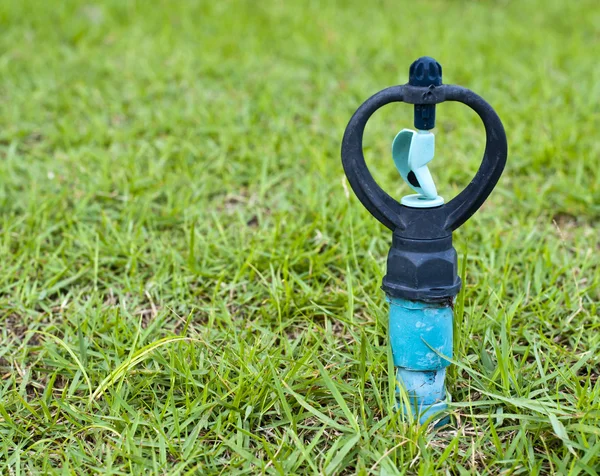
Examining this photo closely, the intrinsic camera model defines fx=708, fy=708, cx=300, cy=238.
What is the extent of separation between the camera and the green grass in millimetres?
1619

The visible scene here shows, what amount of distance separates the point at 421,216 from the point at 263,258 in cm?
89

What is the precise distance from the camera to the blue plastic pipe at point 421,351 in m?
1.57

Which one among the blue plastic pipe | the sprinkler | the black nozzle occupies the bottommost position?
the blue plastic pipe

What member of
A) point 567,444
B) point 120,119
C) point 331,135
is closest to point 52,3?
point 120,119

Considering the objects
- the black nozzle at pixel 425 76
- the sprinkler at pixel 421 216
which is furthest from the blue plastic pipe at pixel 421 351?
the black nozzle at pixel 425 76

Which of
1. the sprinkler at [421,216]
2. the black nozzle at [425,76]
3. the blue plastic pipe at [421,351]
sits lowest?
the blue plastic pipe at [421,351]

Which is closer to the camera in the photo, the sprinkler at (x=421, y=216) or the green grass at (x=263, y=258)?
the sprinkler at (x=421, y=216)

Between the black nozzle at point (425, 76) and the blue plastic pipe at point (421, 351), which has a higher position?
the black nozzle at point (425, 76)

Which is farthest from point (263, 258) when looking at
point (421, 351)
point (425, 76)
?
point (425, 76)

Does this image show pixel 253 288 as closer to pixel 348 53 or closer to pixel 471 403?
pixel 471 403

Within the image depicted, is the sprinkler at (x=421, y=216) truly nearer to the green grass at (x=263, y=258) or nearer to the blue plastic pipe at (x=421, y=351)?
the blue plastic pipe at (x=421, y=351)

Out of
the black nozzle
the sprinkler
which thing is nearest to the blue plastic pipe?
the sprinkler

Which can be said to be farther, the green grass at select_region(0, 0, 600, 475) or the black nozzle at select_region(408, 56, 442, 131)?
the green grass at select_region(0, 0, 600, 475)

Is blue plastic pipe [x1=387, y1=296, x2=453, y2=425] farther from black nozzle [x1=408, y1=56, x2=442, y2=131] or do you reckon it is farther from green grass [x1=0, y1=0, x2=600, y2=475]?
black nozzle [x1=408, y1=56, x2=442, y2=131]
